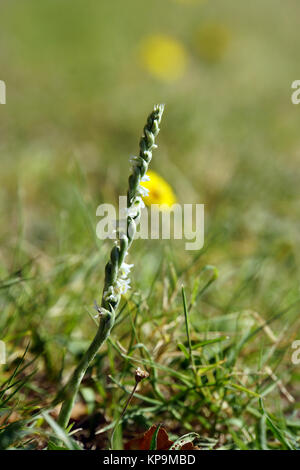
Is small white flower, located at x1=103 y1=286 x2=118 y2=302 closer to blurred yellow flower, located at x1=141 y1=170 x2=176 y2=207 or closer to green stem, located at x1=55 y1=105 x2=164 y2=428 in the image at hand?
green stem, located at x1=55 y1=105 x2=164 y2=428

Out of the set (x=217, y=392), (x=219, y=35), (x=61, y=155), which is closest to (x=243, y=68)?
(x=219, y=35)

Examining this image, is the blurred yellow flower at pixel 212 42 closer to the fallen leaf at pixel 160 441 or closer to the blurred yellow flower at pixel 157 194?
the blurred yellow flower at pixel 157 194

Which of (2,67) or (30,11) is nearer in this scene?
(2,67)

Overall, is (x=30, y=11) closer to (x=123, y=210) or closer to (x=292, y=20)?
(x=292, y=20)

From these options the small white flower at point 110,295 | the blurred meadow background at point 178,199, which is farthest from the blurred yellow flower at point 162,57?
the small white flower at point 110,295

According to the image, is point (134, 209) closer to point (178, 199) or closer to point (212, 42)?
point (178, 199)

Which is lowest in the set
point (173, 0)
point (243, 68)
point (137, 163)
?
point (137, 163)

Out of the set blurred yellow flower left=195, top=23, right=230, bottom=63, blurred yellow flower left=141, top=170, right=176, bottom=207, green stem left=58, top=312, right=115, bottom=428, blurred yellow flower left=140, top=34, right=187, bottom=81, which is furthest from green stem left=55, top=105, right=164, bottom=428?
blurred yellow flower left=195, top=23, right=230, bottom=63
